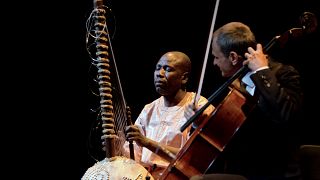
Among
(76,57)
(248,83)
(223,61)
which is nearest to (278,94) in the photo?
(248,83)

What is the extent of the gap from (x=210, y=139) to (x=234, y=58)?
1.51 ft

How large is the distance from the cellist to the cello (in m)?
0.05

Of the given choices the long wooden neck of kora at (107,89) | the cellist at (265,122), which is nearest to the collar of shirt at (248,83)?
the cellist at (265,122)

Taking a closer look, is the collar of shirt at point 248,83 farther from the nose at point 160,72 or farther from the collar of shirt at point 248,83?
the nose at point 160,72

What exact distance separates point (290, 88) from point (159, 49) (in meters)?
2.36

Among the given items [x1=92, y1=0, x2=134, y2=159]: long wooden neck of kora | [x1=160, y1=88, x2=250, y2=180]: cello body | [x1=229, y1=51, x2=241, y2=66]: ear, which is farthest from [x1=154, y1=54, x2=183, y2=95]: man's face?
[x1=229, y1=51, x2=241, y2=66]: ear

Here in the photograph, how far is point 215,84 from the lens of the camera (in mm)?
4566

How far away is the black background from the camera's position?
4383 mm

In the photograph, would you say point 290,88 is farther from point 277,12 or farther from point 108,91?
point 277,12

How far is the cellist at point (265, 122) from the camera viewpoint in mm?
2340

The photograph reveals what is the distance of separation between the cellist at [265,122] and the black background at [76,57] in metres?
1.78

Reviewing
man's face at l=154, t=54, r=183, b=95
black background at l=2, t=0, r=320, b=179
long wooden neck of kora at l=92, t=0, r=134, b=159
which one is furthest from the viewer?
black background at l=2, t=0, r=320, b=179

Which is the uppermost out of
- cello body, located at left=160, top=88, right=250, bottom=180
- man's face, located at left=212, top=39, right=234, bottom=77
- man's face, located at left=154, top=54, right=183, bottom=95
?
man's face, located at left=212, top=39, right=234, bottom=77

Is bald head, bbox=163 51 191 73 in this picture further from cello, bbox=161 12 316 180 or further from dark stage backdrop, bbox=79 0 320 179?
cello, bbox=161 12 316 180
